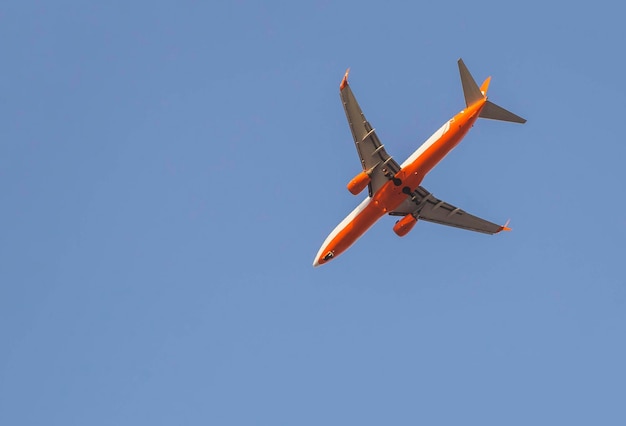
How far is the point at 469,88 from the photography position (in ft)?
256

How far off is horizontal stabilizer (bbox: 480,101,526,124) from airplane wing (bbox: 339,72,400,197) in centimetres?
781

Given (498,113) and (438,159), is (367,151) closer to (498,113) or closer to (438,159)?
(438,159)

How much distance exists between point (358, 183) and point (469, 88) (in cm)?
1101

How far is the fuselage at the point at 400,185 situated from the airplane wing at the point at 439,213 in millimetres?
2831

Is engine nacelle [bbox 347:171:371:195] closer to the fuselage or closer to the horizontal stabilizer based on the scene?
the fuselage

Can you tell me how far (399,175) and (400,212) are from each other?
288 inches

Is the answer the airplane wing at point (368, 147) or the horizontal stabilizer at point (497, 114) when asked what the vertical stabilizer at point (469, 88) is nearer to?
the horizontal stabilizer at point (497, 114)

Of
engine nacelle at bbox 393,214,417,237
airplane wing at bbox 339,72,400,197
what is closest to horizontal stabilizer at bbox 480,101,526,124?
airplane wing at bbox 339,72,400,197

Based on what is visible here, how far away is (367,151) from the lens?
261ft

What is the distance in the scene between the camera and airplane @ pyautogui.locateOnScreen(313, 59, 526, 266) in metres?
78.0

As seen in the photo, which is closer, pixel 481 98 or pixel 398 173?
pixel 481 98

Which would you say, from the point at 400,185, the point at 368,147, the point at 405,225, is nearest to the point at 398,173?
the point at 400,185

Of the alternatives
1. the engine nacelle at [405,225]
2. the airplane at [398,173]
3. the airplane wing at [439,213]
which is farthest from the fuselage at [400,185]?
the engine nacelle at [405,225]

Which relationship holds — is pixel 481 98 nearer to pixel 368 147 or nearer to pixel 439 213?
pixel 368 147
